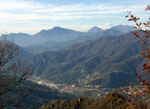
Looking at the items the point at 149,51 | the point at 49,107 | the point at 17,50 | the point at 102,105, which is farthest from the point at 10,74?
the point at 49,107

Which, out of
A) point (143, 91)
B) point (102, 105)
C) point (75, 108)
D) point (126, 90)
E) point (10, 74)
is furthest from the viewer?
point (75, 108)

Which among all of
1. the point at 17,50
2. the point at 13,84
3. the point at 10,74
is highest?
the point at 17,50

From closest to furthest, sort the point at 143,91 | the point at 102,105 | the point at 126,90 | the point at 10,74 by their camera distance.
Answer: the point at 143,91, the point at 126,90, the point at 10,74, the point at 102,105

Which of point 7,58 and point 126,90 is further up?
point 7,58

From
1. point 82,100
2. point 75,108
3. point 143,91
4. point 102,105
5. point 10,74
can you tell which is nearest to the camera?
point 143,91

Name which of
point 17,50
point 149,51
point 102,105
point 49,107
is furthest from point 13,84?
point 49,107

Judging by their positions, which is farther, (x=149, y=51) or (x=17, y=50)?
(x=17, y=50)

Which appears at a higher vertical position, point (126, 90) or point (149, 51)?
point (149, 51)

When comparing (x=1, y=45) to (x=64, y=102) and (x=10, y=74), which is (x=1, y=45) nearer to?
(x=10, y=74)

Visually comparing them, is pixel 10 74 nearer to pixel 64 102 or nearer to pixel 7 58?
pixel 7 58
